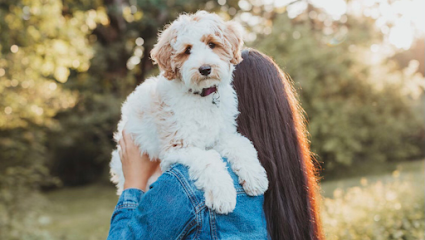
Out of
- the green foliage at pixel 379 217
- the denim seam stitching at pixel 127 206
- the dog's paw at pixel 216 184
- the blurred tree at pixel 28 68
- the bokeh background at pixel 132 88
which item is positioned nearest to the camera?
the dog's paw at pixel 216 184

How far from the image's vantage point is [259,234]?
2135 mm

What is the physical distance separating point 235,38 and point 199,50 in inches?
10.9

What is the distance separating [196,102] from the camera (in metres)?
2.78

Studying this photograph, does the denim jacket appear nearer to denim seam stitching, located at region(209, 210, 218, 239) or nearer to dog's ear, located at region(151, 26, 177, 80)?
denim seam stitching, located at region(209, 210, 218, 239)

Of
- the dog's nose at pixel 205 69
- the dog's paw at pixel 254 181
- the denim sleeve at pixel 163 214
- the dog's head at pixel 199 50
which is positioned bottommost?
the denim sleeve at pixel 163 214

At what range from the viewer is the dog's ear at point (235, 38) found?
8.68ft

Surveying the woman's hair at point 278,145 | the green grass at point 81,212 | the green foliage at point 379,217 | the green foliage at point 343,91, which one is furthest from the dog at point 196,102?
the green foliage at point 343,91

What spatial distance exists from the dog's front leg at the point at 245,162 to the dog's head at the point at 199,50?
40 centimetres

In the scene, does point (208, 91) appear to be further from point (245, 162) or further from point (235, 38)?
point (245, 162)

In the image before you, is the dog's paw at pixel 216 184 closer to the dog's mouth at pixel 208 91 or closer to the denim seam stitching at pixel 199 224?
the denim seam stitching at pixel 199 224

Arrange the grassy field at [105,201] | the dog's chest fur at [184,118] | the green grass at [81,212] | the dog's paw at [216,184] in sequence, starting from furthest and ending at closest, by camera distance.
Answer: the green grass at [81,212] < the grassy field at [105,201] < the dog's chest fur at [184,118] < the dog's paw at [216,184]

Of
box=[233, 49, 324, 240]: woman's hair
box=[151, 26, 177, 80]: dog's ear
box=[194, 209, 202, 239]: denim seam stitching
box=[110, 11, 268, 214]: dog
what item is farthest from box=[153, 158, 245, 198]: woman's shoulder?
box=[151, 26, 177, 80]: dog's ear

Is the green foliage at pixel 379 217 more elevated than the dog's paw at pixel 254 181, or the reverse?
the green foliage at pixel 379 217

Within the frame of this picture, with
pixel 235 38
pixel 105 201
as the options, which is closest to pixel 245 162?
pixel 235 38
